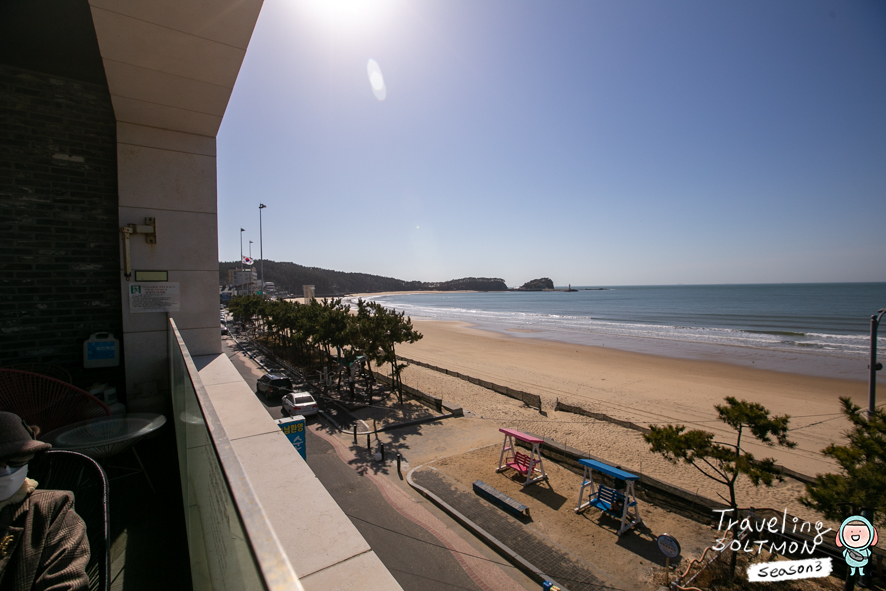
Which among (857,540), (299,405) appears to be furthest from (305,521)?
(299,405)

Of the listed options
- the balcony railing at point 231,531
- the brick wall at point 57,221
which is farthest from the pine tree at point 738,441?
the brick wall at point 57,221

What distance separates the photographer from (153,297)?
4.96 meters

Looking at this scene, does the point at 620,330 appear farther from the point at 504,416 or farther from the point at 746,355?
the point at 504,416

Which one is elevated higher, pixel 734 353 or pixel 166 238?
Result: pixel 166 238

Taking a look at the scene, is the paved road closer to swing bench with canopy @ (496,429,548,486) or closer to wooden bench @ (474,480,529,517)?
wooden bench @ (474,480,529,517)

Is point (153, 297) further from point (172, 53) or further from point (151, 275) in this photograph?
point (172, 53)

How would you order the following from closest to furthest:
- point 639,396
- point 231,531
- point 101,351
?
point 231,531
point 101,351
point 639,396

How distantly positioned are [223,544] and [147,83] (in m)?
4.62

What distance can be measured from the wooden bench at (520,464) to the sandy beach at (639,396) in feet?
9.75

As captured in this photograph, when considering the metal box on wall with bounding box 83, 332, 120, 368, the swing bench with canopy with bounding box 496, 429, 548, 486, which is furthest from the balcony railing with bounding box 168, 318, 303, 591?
the swing bench with canopy with bounding box 496, 429, 548, 486

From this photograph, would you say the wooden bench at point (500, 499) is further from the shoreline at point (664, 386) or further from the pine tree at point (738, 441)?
the shoreline at point (664, 386)

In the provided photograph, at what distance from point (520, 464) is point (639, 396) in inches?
494

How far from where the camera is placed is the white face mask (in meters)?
1.74

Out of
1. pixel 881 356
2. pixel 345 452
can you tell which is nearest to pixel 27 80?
pixel 345 452
